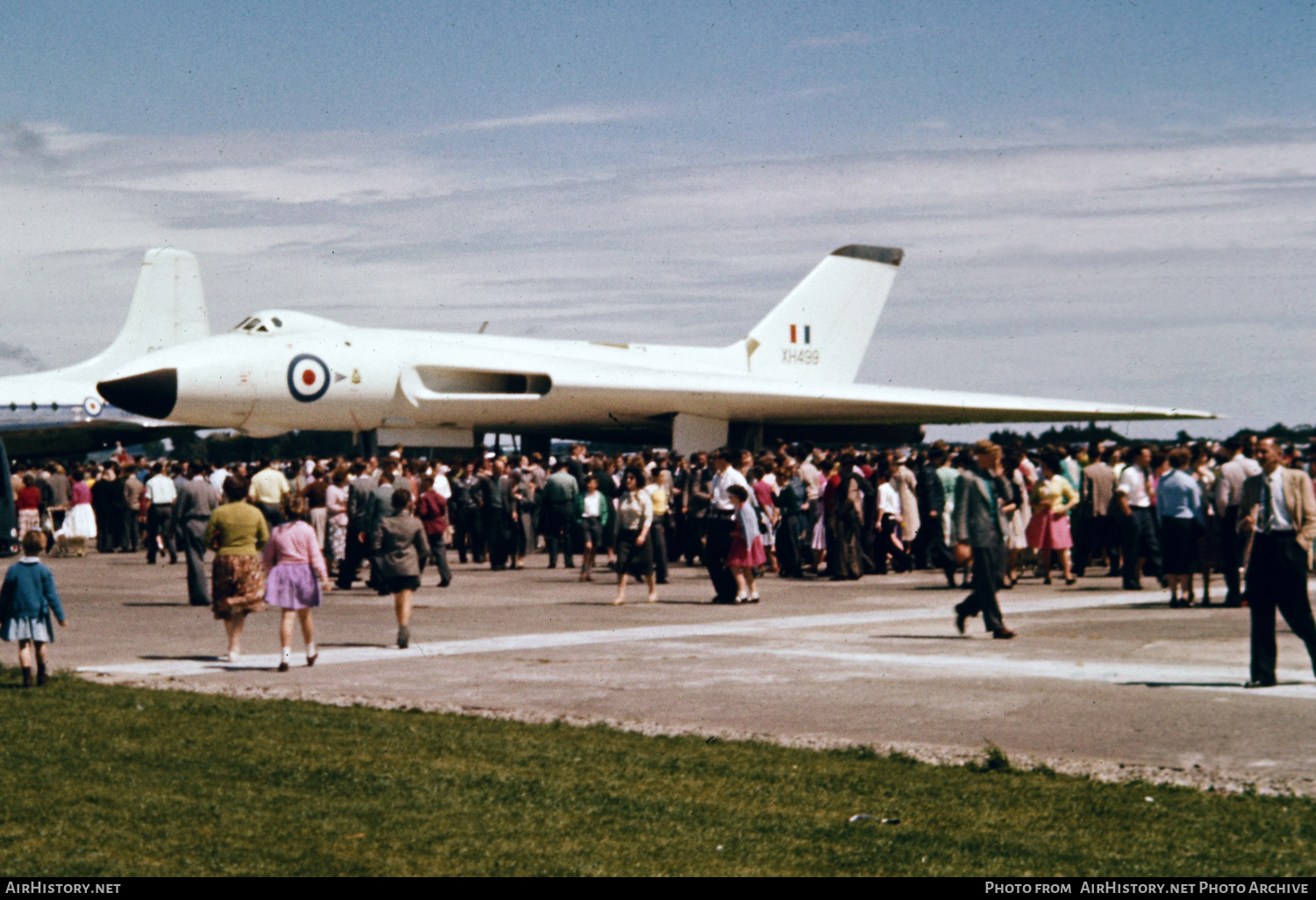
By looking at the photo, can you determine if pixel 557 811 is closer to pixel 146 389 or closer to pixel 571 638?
pixel 571 638

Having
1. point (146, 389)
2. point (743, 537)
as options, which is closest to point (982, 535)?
point (743, 537)

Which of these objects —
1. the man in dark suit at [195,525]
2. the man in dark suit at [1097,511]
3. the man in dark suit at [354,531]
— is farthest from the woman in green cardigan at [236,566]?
the man in dark suit at [1097,511]

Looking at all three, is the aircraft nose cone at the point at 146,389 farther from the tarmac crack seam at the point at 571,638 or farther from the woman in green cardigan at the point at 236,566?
the tarmac crack seam at the point at 571,638

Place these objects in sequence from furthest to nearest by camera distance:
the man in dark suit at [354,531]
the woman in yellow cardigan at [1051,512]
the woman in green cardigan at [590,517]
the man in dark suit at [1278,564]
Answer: the woman in green cardigan at [590,517], the man in dark suit at [354,531], the woman in yellow cardigan at [1051,512], the man in dark suit at [1278,564]

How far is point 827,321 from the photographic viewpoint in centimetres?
3756

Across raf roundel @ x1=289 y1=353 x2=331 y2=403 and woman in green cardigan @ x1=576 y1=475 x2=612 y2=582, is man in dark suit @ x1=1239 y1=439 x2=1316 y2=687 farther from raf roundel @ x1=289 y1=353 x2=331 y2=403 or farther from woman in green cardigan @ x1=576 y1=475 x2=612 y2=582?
raf roundel @ x1=289 y1=353 x2=331 y2=403

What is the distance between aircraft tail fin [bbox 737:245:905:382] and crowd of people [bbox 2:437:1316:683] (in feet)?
34.4

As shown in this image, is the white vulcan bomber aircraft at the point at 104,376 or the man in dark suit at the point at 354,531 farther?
the white vulcan bomber aircraft at the point at 104,376

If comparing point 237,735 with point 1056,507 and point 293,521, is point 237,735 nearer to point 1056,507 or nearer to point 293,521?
point 293,521

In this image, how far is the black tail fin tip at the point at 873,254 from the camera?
3744cm

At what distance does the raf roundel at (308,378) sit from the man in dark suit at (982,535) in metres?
17.0

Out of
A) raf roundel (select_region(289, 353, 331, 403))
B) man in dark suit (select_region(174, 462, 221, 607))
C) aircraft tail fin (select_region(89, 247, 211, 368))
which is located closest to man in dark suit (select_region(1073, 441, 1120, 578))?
man in dark suit (select_region(174, 462, 221, 607))

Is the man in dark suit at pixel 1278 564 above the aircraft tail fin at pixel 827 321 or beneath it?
beneath

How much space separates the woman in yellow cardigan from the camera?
58.0ft
